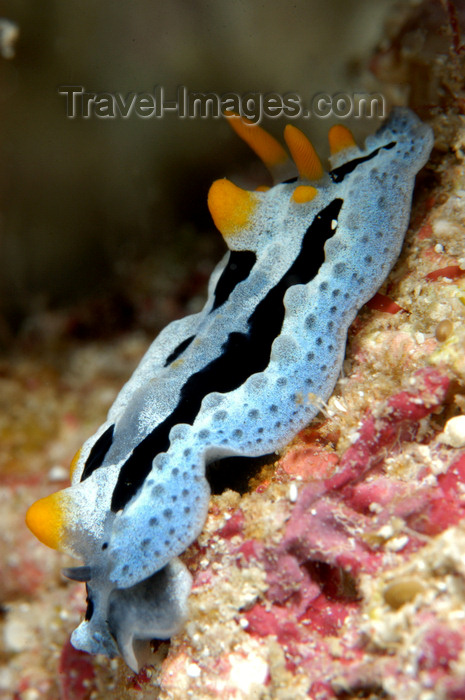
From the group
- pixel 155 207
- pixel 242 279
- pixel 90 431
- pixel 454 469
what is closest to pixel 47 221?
pixel 155 207

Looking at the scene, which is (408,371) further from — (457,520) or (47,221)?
(47,221)

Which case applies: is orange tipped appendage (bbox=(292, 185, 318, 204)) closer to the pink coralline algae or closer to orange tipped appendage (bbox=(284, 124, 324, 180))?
orange tipped appendage (bbox=(284, 124, 324, 180))

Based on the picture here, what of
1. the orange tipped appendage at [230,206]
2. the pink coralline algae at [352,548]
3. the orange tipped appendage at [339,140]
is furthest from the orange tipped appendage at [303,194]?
the pink coralline algae at [352,548]

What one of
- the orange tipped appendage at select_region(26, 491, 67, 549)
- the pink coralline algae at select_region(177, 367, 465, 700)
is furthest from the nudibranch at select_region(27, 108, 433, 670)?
the pink coralline algae at select_region(177, 367, 465, 700)

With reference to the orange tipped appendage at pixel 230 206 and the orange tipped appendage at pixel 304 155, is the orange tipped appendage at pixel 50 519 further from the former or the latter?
the orange tipped appendage at pixel 304 155

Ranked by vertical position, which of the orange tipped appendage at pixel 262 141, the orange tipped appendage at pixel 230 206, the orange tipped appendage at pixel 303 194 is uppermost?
the orange tipped appendage at pixel 262 141

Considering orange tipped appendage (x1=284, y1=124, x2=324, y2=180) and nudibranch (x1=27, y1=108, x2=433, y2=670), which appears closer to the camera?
nudibranch (x1=27, y1=108, x2=433, y2=670)

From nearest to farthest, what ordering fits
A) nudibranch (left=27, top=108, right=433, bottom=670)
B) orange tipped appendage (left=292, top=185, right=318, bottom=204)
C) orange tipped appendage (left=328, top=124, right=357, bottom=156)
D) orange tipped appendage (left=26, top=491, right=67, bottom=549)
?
1. nudibranch (left=27, top=108, right=433, bottom=670)
2. orange tipped appendage (left=26, top=491, right=67, bottom=549)
3. orange tipped appendage (left=292, top=185, right=318, bottom=204)
4. orange tipped appendage (left=328, top=124, right=357, bottom=156)
